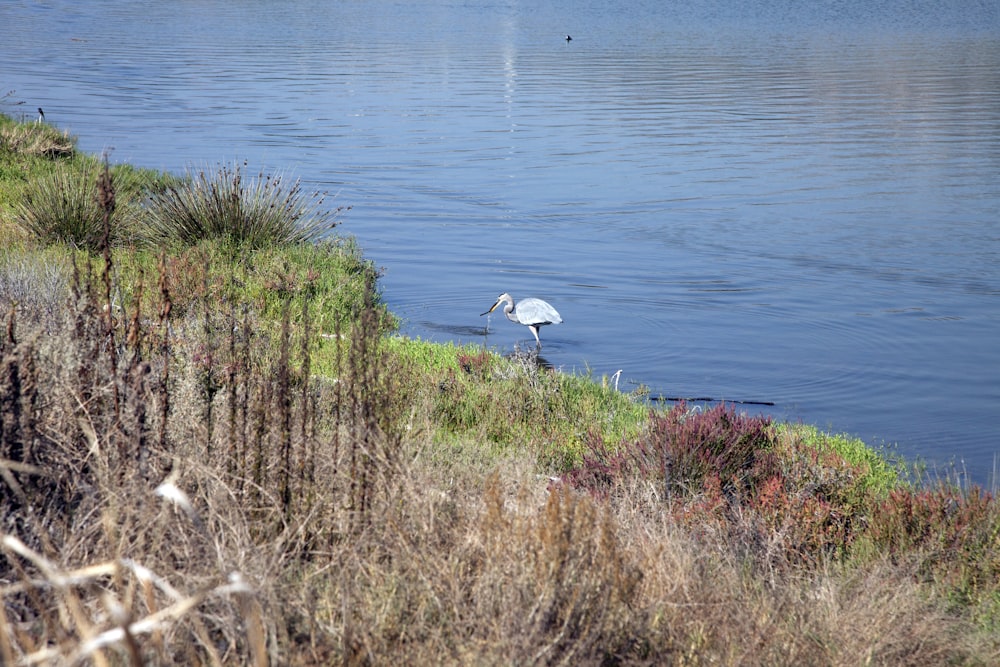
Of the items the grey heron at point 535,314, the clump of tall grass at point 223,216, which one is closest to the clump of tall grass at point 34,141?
the clump of tall grass at point 223,216

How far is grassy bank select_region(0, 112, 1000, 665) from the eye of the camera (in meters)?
3.31

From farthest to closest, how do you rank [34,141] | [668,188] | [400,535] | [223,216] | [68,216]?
[668,188], [34,141], [223,216], [68,216], [400,535]

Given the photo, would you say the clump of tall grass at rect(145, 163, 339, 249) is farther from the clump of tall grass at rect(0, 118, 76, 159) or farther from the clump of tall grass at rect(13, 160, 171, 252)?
the clump of tall grass at rect(0, 118, 76, 159)

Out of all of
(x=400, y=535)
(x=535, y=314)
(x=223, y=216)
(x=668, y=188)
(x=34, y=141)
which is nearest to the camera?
(x=400, y=535)

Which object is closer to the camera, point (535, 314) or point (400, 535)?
point (400, 535)

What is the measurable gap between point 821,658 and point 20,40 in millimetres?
62926

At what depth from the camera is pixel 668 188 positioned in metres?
20.6

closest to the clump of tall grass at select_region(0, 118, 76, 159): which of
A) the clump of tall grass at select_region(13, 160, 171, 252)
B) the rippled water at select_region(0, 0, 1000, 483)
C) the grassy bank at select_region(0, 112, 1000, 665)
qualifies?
the rippled water at select_region(0, 0, 1000, 483)

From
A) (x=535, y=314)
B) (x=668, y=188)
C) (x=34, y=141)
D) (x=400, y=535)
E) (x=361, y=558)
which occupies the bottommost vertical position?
(x=361, y=558)

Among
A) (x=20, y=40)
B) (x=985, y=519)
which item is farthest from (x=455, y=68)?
(x=985, y=519)

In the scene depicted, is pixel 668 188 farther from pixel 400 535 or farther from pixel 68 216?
pixel 400 535

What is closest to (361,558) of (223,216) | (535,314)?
(535,314)

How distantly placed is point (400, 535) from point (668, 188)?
17593 mm

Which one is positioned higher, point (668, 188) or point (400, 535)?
point (668, 188)
